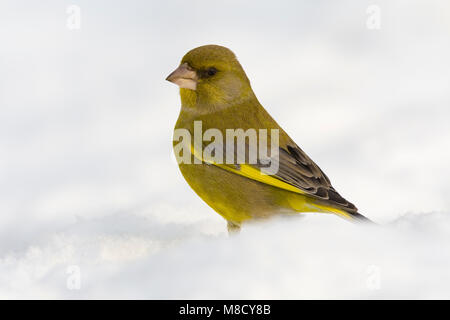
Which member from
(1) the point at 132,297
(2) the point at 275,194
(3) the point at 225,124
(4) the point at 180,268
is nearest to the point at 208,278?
(4) the point at 180,268

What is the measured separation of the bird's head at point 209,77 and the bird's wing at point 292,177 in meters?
0.39

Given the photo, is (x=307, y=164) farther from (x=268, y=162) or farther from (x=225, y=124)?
(x=225, y=124)

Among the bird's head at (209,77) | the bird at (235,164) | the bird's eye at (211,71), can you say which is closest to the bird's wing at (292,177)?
the bird at (235,164)

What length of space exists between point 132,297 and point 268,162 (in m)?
1.16

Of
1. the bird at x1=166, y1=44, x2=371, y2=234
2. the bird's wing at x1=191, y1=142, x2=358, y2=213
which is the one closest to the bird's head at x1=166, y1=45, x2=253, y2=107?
the bird at x1=166, y1=44, x2=371, y2=234

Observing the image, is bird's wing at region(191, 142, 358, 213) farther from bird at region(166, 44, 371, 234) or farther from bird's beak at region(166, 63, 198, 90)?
bird's beak at region(166, 63, 198, 90)

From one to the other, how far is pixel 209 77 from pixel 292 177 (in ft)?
2.82

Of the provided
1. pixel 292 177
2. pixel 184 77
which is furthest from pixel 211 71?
pixel 292 177

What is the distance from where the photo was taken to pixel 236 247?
3.54m

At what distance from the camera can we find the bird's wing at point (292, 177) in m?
3.69

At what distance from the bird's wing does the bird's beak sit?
0.44 metres

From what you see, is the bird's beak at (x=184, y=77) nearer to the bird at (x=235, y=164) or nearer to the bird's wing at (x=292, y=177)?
the bird at (x=235, y=164)

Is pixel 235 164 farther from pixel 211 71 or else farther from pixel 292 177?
pixel 211 71

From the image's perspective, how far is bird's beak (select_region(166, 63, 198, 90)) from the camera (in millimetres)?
3969
